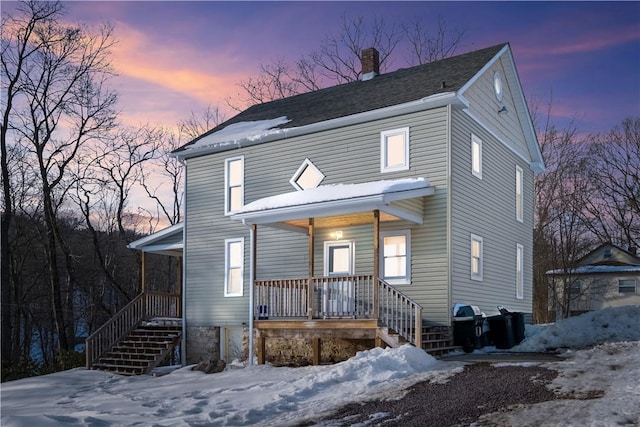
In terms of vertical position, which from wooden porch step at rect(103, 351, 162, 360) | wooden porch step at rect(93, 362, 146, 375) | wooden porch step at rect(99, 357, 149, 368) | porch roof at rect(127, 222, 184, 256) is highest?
porch roof at rect(127, 222, 184, 256)

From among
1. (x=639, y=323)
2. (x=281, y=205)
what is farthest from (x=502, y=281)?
(x=281, y=205)

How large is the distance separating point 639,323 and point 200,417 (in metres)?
10.5

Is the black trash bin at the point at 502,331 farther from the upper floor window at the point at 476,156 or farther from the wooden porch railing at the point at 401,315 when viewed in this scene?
the upper floor window at the point at 476,156

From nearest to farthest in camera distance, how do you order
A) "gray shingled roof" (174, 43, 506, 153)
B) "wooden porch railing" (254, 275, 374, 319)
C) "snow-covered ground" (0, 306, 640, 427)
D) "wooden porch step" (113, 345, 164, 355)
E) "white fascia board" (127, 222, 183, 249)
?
"snow-covered ground" (0, 306, 640, 427) → "wooden porch railing" (254, 275, 374, 319) → "gray shingled roof" (174, 43, 506, 153) → "wooden porch step" (113, 345, 164, 355) → "white fascia board" (127, 222, 183, 249)

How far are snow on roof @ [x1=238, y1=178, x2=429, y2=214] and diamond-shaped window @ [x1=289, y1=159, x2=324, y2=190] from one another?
94 centimetres

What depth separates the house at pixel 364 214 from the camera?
14398 millimetres

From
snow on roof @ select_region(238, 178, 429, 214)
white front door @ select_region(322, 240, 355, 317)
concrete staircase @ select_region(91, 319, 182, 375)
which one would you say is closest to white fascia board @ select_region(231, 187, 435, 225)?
snow on roof @ select_region(238, 178, 429, 214)

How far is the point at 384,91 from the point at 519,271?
7288 millimetres

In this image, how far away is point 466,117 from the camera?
15.8 meters

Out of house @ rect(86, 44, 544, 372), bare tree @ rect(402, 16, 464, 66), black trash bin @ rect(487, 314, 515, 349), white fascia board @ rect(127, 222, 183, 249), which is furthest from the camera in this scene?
bare tree @ rect(402, 16, 464, 66)

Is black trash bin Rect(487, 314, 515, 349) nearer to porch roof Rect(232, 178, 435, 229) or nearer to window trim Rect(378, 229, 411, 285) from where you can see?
window trim Rect(378, 229, 411, 285)

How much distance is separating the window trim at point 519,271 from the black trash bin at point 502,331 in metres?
4.70

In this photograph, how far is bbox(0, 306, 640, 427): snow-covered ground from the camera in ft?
23.8

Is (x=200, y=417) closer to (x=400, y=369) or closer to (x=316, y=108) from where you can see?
(x=400, y=369)
